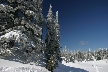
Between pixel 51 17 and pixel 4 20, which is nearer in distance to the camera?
pixel 4 20

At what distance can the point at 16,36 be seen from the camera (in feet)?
56.0

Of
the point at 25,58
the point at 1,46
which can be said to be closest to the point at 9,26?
the point at 1,46

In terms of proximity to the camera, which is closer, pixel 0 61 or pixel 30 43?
pixel 0 61

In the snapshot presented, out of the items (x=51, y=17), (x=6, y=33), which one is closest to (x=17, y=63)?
(x=6, y=33)

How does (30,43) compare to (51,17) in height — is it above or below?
below

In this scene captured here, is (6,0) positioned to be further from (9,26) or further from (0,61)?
(0,61)

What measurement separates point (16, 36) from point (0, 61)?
2.88 metres

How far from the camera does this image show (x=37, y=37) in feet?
67.9

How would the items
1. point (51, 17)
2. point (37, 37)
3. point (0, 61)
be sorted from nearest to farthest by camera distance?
1. point (0, 61)
2. point (37, 37)
3. point (51, 17)

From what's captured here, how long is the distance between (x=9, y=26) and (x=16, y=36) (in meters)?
2.78

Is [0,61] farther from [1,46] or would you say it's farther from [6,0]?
[6,0]

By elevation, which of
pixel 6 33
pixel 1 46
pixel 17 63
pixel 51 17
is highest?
pixel 51 17

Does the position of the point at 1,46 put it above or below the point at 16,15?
below

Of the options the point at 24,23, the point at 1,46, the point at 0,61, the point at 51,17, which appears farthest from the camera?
the point at 51,17
